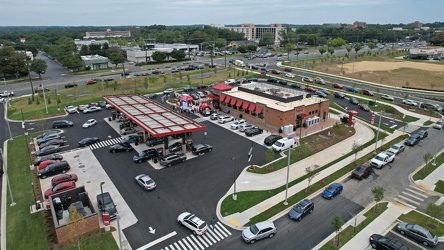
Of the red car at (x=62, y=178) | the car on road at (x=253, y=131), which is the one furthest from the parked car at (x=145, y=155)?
the car on road at (x=253, y=131)

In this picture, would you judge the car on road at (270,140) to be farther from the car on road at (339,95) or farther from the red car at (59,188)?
the car on road at (339,95)

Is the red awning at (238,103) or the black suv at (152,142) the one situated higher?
the red awning at (238,103)

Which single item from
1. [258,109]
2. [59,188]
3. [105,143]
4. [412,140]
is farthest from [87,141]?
[412,140]

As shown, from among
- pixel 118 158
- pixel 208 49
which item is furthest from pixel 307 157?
pixel 208 49

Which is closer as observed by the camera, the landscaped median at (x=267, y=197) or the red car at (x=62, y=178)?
the landscaped median at (x=267, y=197)

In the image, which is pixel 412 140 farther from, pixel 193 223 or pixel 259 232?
pixel 193 223

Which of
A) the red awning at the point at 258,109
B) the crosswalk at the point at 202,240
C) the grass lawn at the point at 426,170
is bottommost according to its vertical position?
the crosswalk at the point at 202,240

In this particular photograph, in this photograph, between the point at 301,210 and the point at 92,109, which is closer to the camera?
the point at 301,210
